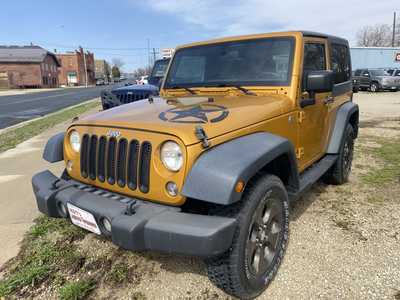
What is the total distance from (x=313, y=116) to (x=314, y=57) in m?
0.63

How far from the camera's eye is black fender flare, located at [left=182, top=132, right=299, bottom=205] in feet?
6.73

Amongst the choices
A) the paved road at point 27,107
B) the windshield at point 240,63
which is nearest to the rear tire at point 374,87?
the paved road at point 27,107

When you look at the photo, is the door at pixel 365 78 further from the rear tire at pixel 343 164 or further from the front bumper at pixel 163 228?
the front bumper at pixel 163 228

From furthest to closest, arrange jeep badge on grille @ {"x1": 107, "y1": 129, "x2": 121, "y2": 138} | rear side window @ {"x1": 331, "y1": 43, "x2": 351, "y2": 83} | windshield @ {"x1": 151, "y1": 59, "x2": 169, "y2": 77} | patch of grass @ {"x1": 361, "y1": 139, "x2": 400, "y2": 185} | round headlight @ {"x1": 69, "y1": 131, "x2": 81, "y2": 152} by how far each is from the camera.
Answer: windshield @ {"x1": 151, "y1": 59, "x2": 169, "y2": 77}, patch of grass @ {"x1": 361, "y1": 139, "x2": 400, "y2": 185}, rear side window @ {"x1": 331, "y1": 43, "x2": 351, "y2": 83}, round headlight @ {"x1": 69, "y1": 131, "x2": 81, "y2": 152}, jeep badge on grille @ {"x1": 107, "y1": 129, "x2": 121, "y2": 138}

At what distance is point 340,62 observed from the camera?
4559mm

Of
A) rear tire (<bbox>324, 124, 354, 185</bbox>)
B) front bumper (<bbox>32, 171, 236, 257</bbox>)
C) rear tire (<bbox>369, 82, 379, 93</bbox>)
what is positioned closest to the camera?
front bumper (<bbox>32, 171, 236, 257</bbox>)

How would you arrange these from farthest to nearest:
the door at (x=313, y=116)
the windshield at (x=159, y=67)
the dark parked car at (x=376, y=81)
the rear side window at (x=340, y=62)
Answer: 1. the dark parked car at (x=376, y=81)
2. the windshield at (x=159, y=67)
3. the rear side window at (x=340, y=62)
4. the door at (x=313, y=116)

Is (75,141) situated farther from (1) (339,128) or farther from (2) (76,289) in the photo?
(1) (339,128)

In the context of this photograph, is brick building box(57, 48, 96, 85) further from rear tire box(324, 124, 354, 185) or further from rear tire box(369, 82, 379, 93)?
rear tire box(324, 124, 354, 185)

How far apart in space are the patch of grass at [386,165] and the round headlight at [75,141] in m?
3.87

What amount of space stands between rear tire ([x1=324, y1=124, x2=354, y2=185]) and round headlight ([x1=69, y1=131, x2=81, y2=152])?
3.03 m

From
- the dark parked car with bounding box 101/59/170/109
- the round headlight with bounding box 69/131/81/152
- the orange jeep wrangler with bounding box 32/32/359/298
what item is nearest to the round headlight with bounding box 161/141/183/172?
the orange jeep wrangler with bounding box 32/32/359/298

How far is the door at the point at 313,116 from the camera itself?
3404mm

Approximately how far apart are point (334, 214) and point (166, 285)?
2.09 m
